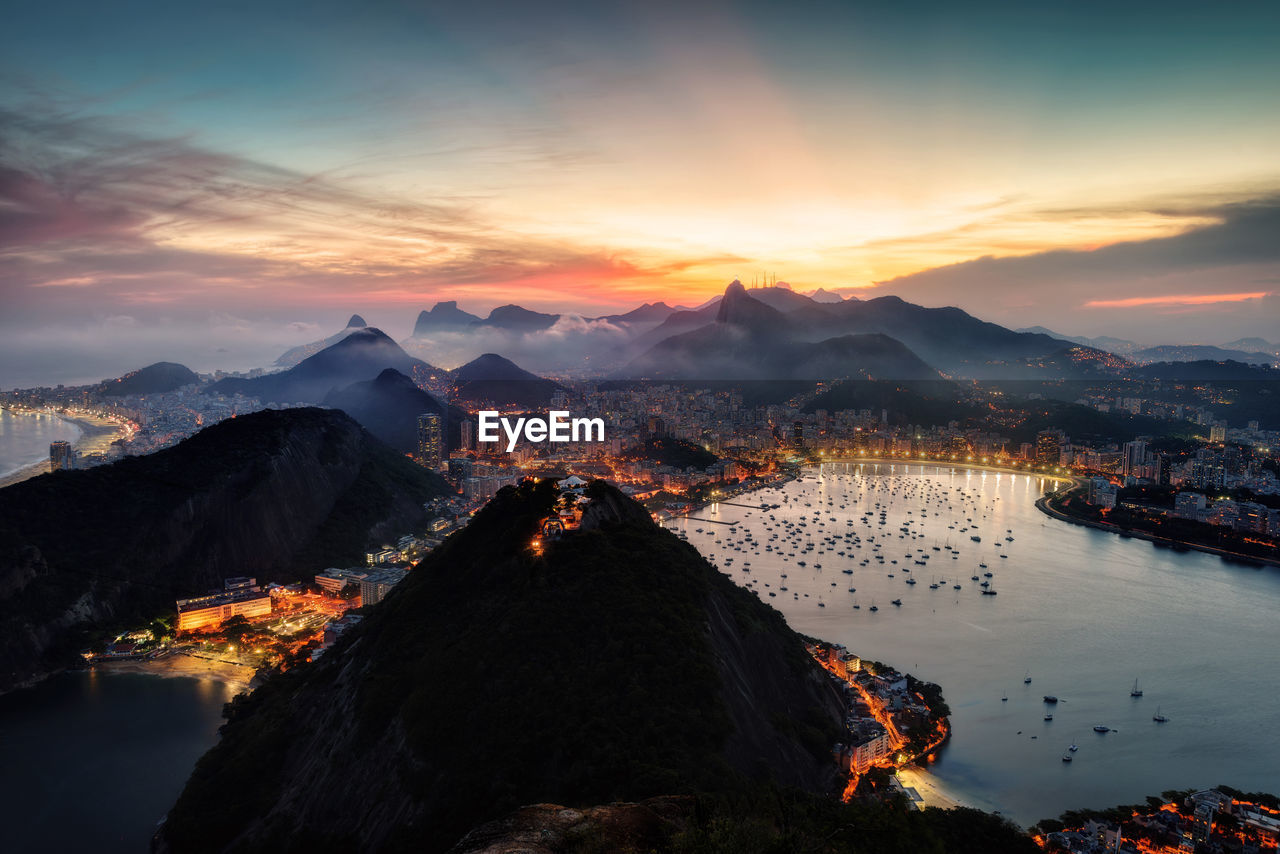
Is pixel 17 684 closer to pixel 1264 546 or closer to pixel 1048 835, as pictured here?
pixel 1048 835

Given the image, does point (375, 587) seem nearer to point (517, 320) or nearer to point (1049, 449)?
point (1049, 449)

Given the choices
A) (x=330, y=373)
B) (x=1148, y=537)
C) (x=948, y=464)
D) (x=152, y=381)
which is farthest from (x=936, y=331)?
(x=152, y=381)

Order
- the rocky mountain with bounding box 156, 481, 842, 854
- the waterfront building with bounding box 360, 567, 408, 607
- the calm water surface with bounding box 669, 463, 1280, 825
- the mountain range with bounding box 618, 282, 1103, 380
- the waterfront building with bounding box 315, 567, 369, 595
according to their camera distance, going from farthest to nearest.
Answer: the mountain range with bounding box 618, 282, 1103, 380
the waterfront building with bounding box 315, 567, 369, 595
the waterfront building with bounding box 360, 567, 408, 607
the calm water surface with bounding box 669, 463, 1280, 825
the rocky mountain with bounding box 156, 481, 842, 854

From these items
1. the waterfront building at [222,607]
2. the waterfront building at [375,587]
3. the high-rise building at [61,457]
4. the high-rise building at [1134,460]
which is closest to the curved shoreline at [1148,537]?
the high-rise building at [1134,460]

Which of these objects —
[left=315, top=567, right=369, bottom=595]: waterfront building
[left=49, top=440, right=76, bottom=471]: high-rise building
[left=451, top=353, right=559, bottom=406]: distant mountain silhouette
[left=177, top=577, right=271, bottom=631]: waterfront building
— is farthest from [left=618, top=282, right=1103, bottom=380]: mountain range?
[left=177, top=577, right=271, bottom=631]: waterfront building

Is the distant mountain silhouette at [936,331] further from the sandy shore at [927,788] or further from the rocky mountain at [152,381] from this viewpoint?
the sandy shore at [927,788]

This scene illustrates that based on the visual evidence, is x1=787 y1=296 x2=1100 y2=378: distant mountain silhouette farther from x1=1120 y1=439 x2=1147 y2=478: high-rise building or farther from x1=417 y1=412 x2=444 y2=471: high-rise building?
x1=417 y1=412 x2=444 y2=471: high-rise building

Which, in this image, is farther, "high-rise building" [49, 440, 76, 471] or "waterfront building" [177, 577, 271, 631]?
"high-rise building" [49, 440, 76, 471]

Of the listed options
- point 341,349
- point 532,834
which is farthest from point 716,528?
point 341,349
